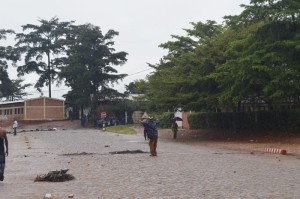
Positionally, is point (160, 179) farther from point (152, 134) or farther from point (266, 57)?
point (266, 57)

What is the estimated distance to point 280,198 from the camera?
30.7ft

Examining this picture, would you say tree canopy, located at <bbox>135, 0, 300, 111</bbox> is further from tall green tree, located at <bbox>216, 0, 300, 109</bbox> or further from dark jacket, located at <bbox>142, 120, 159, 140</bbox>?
dark jacket, located at <bbox>142, 120, 159, 140</bbox>

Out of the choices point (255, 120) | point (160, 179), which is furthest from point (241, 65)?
point (160, 179)

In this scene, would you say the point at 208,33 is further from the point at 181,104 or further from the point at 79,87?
the point at 79,87

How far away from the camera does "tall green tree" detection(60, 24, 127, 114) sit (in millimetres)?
68125

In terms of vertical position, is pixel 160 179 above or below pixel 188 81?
below

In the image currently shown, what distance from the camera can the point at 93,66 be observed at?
69.2m

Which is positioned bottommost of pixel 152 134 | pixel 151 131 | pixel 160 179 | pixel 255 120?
pixel 160 179

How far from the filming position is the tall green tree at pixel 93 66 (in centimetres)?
6812

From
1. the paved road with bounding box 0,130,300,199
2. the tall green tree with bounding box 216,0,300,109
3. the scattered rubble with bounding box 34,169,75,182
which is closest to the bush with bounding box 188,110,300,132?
the tall green tree with bounding box 216,0,300,109

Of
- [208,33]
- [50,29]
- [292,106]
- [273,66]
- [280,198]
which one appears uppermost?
[50,29]

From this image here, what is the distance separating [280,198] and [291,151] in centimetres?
1386

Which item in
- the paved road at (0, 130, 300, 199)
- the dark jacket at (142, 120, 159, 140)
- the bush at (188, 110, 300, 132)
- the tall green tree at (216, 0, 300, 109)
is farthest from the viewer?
the bush at (188, 110, 300, 132)

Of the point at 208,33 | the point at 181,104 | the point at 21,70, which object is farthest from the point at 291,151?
the point at 21,70
